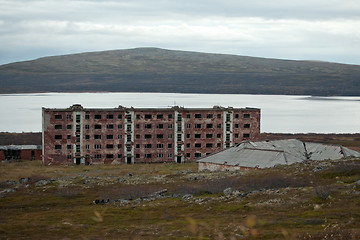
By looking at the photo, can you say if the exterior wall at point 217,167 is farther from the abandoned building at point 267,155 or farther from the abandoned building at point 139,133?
the abandoned building at point 139,133

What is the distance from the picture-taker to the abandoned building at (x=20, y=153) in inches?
3984

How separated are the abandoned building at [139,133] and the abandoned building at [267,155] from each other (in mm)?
21996

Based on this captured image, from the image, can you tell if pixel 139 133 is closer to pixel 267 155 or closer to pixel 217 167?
pixel 217 167

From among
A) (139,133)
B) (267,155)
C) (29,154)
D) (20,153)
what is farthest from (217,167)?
(20,153)

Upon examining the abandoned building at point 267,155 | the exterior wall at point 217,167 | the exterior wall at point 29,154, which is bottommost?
the exterior wall at point 29,154

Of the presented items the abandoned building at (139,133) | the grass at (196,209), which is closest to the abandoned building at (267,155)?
the grass at (196,209)

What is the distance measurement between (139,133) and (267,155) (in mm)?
34708

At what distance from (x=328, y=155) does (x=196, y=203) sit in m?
38.5

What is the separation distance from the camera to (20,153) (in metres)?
103

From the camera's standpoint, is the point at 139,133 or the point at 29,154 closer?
the point at 139,133

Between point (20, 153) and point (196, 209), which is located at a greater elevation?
point (196, 209)

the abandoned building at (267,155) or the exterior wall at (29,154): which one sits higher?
the abandoned building at (267,155)

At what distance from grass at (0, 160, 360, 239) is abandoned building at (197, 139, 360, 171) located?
9139 mm

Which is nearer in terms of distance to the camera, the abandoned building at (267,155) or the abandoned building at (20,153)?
the abandoned building at (267,155)
